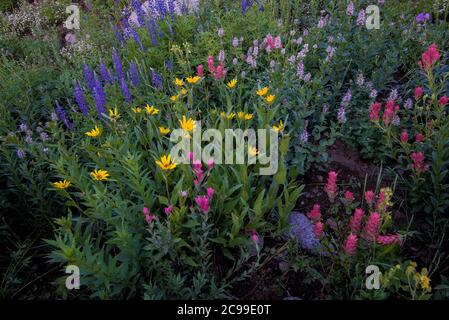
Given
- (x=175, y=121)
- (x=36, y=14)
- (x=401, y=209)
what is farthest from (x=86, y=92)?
(x=36, y=14)

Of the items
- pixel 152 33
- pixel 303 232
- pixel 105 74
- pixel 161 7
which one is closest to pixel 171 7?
pixel 161 7

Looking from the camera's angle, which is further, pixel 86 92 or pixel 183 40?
pixel 183 40

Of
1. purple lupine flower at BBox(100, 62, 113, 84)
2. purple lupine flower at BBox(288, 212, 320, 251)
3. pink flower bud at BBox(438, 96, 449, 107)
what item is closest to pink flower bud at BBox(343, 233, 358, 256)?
purple lupine flower at BBox(288, 212, 320, 251)

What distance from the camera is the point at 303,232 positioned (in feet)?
8.38

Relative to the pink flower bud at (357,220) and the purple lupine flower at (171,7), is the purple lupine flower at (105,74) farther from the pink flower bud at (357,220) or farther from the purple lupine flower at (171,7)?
the pink flower bud at (357,220)

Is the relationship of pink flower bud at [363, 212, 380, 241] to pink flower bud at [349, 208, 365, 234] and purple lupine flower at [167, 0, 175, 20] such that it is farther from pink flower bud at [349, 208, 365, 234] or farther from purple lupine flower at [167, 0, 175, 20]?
purple lupine flower at [167, 0, 175, 20]

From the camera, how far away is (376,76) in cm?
331

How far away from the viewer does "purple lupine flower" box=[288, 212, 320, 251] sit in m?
2.47

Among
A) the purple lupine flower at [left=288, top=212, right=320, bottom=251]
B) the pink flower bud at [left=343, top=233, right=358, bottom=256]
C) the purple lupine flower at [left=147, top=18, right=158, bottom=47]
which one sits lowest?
the purple lupine flower at [left=288, top=212, right=320, bottom=251]
